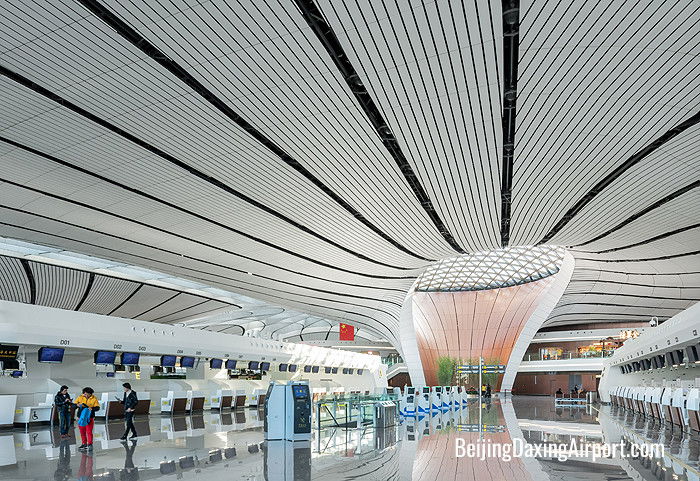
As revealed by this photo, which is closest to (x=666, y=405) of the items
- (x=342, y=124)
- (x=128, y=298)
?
(x=342, y=124)

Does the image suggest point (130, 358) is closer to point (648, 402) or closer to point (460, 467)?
point (648, 402)

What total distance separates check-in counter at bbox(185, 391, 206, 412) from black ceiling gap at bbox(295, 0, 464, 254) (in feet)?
44.0

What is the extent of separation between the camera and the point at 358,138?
15227 millimetres

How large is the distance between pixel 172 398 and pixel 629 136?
64.3 feet

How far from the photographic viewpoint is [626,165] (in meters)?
16.7

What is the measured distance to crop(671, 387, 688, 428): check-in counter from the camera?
16.6 m

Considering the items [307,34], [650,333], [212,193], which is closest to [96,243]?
[212,193]

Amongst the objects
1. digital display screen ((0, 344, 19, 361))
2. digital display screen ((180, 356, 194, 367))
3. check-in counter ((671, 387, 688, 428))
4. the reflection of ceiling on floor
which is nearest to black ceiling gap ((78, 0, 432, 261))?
the reflection of ceiling on floor

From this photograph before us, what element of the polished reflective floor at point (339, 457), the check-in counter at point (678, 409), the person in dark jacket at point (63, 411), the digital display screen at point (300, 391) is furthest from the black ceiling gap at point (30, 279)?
the check-in counter at point (678, 409)

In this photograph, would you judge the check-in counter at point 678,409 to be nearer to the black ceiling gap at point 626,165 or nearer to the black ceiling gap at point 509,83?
the black ceiling gap at point 626,165

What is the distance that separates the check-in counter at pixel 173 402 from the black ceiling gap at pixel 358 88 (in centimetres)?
1302

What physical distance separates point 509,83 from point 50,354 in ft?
52.6

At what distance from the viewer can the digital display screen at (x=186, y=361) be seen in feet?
95.0

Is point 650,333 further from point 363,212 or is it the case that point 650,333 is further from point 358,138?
point 358,138
